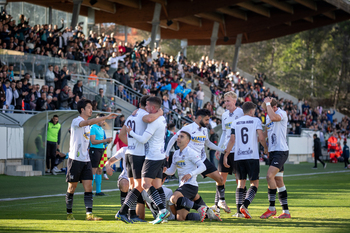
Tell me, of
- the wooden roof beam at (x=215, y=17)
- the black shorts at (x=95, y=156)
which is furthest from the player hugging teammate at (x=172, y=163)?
the wooden roof beam at (x=215, y=17)

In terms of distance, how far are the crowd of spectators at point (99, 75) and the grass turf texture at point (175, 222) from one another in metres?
5.00

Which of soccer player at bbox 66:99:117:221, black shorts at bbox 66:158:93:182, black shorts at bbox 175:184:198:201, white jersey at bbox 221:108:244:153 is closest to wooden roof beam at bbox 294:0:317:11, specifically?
white jersey at bbox 221:108:244:153

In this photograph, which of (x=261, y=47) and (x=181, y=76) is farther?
(x=261, y=47)

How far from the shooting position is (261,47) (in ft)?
234

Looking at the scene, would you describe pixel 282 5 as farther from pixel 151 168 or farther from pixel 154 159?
pixel 151 168

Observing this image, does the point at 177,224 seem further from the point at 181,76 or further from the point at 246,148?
the point at 181,76

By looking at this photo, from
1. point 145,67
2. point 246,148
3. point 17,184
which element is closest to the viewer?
point 246,148

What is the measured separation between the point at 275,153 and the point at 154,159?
2.52 meters

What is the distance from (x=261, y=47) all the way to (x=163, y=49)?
15506 mm

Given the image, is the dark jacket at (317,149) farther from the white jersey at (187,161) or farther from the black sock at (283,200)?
the white jersey at (187,161)

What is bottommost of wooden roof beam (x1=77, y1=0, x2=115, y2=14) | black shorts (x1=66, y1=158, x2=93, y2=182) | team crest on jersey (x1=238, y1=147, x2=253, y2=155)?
black shorts (x1=66, y1=158, x2=93, y2=182)

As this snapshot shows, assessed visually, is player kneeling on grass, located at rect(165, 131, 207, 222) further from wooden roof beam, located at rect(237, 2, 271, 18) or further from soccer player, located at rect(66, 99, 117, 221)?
wooden roof beam, located at rect(237, 2, 271, 18)

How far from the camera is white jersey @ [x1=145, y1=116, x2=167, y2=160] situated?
7.72 meters

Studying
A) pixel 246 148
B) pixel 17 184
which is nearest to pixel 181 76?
pixel 17 184
